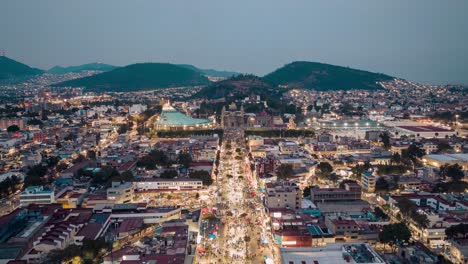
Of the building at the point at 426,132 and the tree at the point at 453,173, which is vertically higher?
the building at the point at 426,132

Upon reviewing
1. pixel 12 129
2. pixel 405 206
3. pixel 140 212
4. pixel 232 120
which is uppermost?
pixel 232 120

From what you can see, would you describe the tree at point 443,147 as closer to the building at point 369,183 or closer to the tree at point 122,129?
the building at point 369,183

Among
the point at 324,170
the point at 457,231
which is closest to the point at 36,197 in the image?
the point at 324,170

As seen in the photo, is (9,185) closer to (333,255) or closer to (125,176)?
(125,176)

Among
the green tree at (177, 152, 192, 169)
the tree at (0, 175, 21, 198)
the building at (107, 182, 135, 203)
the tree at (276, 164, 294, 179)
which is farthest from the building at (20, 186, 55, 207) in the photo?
the tree at (276, 164, 294, 179)

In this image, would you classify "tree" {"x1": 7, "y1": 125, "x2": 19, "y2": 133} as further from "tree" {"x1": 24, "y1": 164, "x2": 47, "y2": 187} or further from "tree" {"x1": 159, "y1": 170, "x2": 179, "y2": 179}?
"tree" {"x1": 159, "y1": 170, "x2": 179, "y2": 179}

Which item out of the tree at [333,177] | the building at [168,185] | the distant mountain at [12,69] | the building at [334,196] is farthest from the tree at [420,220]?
the distant mountain at [12,69]

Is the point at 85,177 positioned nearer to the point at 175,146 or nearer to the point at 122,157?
the point at 122,157
